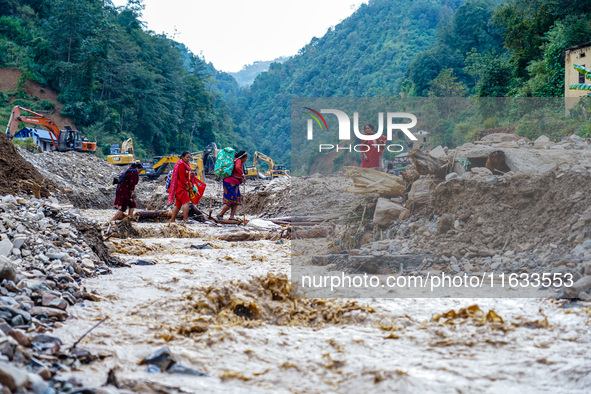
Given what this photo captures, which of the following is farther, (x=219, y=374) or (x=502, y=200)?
(x=502, y=200)

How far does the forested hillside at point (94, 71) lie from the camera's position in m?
36.6

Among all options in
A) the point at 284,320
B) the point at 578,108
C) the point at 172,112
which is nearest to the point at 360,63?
the point at 172,112

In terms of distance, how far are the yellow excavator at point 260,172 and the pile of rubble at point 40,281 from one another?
60.5 feet

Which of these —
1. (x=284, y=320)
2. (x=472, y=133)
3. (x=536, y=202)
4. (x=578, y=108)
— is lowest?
(x=284, y=320)

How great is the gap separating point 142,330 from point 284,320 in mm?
910

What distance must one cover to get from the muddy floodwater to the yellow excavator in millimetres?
19778

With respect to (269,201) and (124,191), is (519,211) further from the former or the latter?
(269,201)

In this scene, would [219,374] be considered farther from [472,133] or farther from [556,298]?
[472,133]

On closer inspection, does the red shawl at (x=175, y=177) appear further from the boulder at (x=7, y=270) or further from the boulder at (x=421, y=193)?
the boulder at (x=7, y=270)

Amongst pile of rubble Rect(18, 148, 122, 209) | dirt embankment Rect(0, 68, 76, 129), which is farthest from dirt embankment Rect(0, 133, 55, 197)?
dirt embankment Rect(0, 68, 76, 129)

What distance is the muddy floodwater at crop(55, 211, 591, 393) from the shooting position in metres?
2.06

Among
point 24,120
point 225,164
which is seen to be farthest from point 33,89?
point 225,164

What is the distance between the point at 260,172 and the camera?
95.3 feet

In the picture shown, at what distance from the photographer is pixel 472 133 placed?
421 inches
